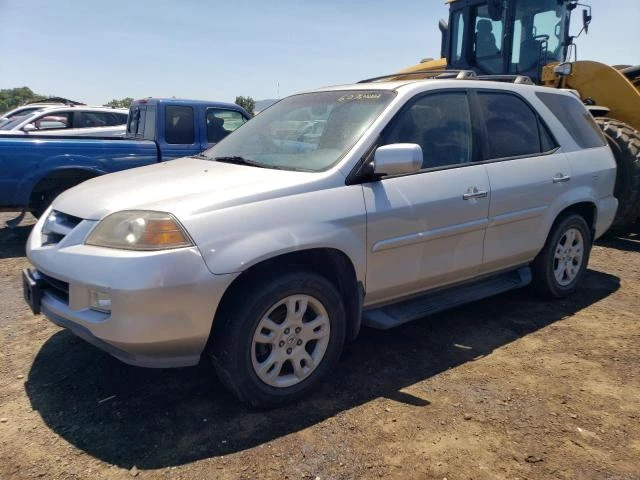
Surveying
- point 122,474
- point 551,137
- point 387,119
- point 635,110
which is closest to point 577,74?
point 635,110

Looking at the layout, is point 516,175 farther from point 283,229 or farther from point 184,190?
point 184,190

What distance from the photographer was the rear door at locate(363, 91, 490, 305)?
126 inches

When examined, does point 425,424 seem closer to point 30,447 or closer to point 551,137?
point 30,447

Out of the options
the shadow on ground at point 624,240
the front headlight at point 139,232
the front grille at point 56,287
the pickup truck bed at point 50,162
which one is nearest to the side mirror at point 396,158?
the front headlight at point 139,232

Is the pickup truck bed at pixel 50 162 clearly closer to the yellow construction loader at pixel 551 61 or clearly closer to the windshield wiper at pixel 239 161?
the windshield wiper at pixel 239 161

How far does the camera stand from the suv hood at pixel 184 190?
2721 millimetres

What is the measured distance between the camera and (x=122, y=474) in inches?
95.0

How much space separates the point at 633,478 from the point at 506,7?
6.65m

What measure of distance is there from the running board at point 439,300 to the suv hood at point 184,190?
100 cm

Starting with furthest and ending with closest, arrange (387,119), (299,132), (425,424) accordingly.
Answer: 1. (299,132)
2. (387,119)
3. (425,424)

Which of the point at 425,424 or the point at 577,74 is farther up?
the point at 577,74

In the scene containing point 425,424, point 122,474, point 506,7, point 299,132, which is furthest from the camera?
point 506,7

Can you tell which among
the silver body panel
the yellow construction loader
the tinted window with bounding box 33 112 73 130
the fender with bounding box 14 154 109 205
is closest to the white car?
the tinted window with bounding box 33 112 73 130

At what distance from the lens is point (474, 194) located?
11.9ft
